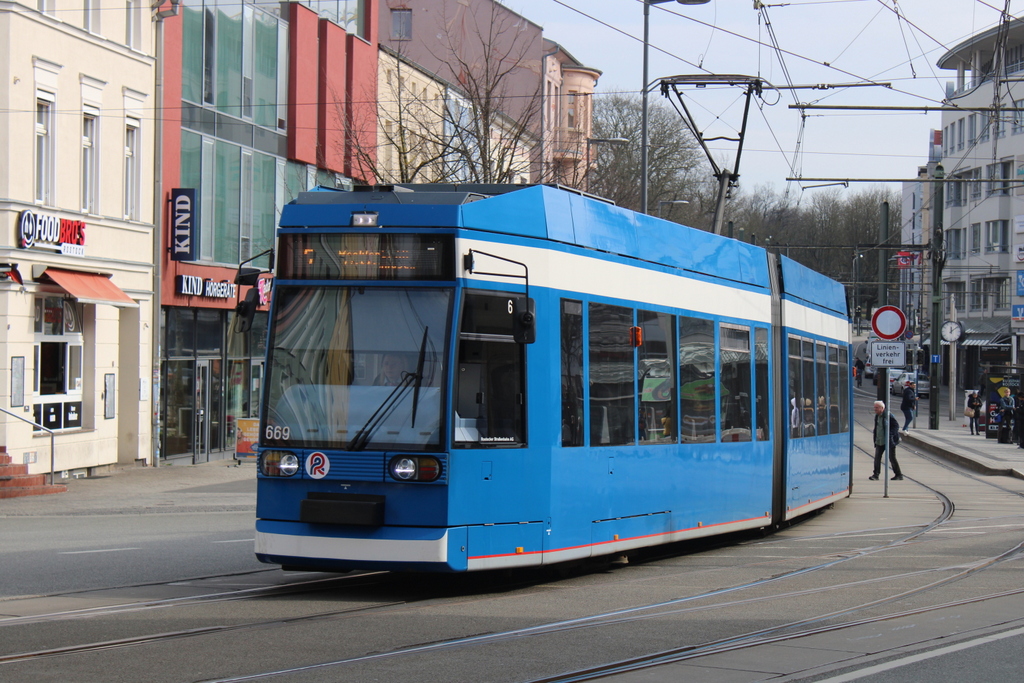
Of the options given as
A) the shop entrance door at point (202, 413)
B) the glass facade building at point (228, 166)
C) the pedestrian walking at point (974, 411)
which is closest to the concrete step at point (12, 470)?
the glass facade building at point (228, 166)

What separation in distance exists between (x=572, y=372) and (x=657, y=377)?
1.67m

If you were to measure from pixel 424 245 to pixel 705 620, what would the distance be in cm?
335

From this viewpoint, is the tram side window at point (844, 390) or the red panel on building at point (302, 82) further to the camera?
the red panel on building at point (302, 82)

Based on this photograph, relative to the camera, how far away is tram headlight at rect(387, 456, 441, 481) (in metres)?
9.12

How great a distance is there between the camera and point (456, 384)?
9.28 meters

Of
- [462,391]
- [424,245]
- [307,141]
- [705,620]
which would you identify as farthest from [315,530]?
[307,141]

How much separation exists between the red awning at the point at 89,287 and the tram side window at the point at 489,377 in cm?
1505

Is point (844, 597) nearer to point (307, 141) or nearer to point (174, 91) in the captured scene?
point (174, 91)

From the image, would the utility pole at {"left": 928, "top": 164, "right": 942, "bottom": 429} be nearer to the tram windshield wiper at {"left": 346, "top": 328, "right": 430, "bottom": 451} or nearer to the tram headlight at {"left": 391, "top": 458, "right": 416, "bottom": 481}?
the tram windshield wiper at {"left": 346, "top": 328, "right": 430, "bottom": 451}

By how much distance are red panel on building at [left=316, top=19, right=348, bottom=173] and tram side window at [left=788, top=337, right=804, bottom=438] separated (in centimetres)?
1944

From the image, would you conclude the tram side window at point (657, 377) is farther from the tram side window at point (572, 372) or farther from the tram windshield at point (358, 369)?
the tram windshield at point (358, 369)

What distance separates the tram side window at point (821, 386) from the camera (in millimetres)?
17594

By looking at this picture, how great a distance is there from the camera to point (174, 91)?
1065 inches

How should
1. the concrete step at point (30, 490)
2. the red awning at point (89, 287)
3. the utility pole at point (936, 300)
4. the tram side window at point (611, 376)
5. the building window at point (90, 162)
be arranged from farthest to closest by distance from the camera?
the utility pole at point (936, 300) < the building window at point (90, 162) < the red awning at point (89, 287) < the concrete step at point (30, 490) < the tram side window at point (611, 376)
